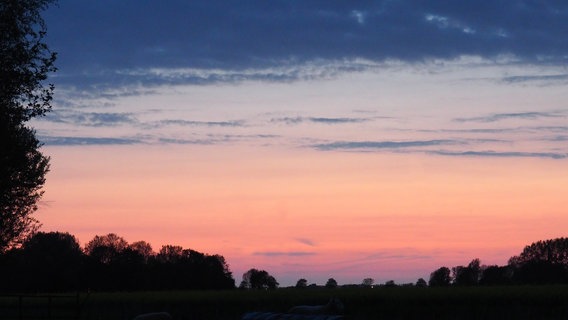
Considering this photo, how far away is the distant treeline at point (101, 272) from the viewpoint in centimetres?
11044

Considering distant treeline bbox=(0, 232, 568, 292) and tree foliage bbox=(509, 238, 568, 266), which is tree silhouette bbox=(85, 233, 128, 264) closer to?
distant treeline bbox=(0, 232, 568, 292)

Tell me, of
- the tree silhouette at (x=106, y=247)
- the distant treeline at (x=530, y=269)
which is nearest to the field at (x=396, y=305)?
the distant treeline at (x=530, y=269)

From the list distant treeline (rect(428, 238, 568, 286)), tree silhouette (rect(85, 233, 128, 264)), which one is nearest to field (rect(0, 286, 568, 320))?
distant treeline (rect(428, 238, 568, 286))

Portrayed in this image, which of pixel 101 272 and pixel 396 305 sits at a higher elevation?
pixel 101 272

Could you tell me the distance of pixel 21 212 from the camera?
5206 cm

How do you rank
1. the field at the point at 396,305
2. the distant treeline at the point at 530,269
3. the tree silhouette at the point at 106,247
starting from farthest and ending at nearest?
the tree silhouette at the point at 106,247 < the distant treeline at the point at 530,269 < the field at the point at 396,305

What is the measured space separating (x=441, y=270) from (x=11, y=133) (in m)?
99.3

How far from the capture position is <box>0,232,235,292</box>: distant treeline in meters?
110

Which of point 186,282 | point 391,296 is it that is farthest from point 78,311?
point 186,282

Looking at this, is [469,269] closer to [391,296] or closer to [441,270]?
[441,270]

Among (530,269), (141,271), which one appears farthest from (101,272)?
(530,269)

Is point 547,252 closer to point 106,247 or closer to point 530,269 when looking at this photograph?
point 530,269

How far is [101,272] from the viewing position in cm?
11381

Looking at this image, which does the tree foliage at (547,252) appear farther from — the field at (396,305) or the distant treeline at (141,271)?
→ the field at (396,305)
